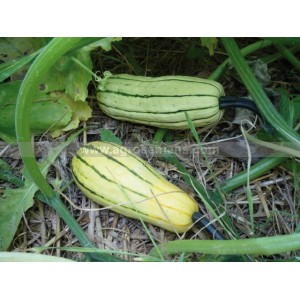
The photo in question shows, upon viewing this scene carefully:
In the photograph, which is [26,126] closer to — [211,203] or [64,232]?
[64,232]

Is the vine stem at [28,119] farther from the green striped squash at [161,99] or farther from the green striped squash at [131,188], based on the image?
the green striped squash at [161,99]

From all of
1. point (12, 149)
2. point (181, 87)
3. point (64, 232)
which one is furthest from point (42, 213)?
point (181, 87)

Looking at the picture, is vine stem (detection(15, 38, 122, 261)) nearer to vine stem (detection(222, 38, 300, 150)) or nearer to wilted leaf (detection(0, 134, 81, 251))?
wilted leaf (detection(0, 134, 81, 251))

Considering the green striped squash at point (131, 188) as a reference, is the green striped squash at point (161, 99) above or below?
above

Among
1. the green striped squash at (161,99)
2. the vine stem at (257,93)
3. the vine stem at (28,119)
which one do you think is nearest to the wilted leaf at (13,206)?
the vine stem at (28,119)
